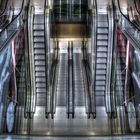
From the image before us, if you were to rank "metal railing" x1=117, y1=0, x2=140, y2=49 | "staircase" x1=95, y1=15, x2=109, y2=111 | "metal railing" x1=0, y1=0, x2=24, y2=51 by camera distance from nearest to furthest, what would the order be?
"metal railing" x1=0, y1=0, x2=24, y2=51
"metal railing" x1=117, y1=0, x2=140, y2=49
"staircase" x1=95, y1=15, x2=109, y2=111

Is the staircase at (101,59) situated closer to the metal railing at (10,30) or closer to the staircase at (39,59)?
the staircase at (39,59)

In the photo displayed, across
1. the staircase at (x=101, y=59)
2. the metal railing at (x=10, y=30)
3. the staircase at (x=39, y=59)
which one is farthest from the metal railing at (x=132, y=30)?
the staircase at (x=39, y=59)

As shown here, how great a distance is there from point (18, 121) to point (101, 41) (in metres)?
5.32

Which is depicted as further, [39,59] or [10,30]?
[39,59]

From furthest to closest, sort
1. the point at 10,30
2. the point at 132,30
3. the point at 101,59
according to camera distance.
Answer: the point at 101,59 → the point at 10,30 → the point at 132,30

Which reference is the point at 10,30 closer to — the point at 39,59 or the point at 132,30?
the point at 132,30

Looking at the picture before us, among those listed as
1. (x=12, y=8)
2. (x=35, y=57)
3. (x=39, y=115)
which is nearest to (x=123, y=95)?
(x=39, y=115)

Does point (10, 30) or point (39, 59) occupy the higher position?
point (10, 30)

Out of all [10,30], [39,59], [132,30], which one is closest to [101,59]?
[39,59]

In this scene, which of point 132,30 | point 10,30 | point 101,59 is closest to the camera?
point 132,30

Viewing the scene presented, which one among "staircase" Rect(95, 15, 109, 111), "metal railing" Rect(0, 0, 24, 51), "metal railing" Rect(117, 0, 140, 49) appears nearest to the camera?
"metal railing" Rect(0, 0, 24, 51)

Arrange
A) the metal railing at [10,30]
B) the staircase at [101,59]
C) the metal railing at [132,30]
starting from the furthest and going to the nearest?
1. the staircase at [101,59]
2. the metal railing at [132,30]
3. the metal railing at [10,30]

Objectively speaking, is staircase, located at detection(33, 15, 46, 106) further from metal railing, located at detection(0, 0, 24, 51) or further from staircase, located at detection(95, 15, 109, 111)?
staircase, located at detection(95, 15, 109, 111)

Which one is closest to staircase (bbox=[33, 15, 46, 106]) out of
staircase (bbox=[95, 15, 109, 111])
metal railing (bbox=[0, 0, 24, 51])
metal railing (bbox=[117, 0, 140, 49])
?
metal railing (bbox=[0, 0, 24, 51])
